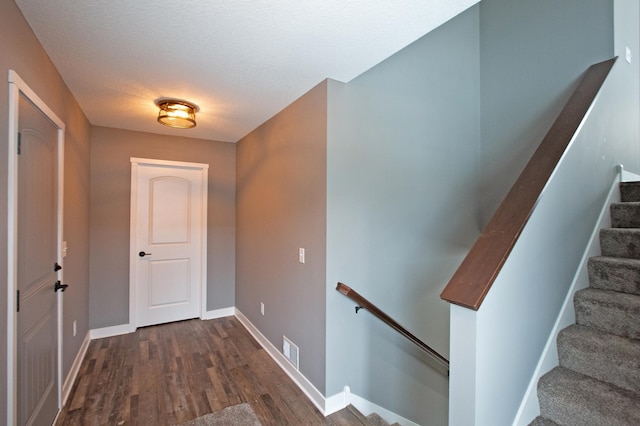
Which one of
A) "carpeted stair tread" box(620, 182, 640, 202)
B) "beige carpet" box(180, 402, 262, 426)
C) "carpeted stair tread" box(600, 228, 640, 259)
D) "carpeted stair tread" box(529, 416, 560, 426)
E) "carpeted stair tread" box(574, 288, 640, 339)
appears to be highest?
"carpeted stair tread" box(620, 182, 640, 202)

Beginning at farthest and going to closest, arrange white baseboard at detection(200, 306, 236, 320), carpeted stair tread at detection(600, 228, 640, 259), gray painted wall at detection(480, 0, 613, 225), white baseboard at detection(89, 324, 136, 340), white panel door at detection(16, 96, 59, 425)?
white baseboard at detection(200, 306, 236, 320)
white baseboard at detection(89, 324, 136, 340)
gray painted wall at detection(480, 0, 613, 225)
carpeted stair tread at detection(600, 228, 640, 259)
white panel door at detection(16, 96, 59, 425)

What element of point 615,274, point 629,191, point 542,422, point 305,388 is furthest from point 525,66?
point 305,388

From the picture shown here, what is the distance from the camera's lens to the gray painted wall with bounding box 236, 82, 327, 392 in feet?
7.43

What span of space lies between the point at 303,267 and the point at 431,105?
2050 millimetres

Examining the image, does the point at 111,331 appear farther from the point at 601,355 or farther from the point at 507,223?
the point at 601,355

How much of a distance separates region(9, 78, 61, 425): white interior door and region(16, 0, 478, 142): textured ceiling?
468mm

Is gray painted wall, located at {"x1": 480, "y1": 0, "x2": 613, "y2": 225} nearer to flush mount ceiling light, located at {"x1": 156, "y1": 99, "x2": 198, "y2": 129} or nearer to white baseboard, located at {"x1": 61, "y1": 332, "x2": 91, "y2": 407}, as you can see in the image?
flush mount ceiling light, located at {"x1": 156, "y1": 99, "x2": 198, "y2": 129}

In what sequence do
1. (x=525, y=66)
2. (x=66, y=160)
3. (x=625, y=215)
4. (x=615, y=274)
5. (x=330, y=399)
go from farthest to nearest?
(x=525, y=66)
(x=66, y=160)
(x=330, y=399)
(x=625, y=215)
(x=615, y=274)

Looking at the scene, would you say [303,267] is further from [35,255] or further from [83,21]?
[83,21]

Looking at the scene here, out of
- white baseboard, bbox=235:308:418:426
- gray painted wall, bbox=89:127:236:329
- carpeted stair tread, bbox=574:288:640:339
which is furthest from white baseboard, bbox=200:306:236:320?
carpeted stair tread, bbox=574:288:640:339

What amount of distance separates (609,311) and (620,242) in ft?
1.98

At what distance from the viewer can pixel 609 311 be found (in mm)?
1548

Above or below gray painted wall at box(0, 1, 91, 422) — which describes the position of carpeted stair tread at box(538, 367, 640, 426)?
below

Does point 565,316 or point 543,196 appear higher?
point 543,196
